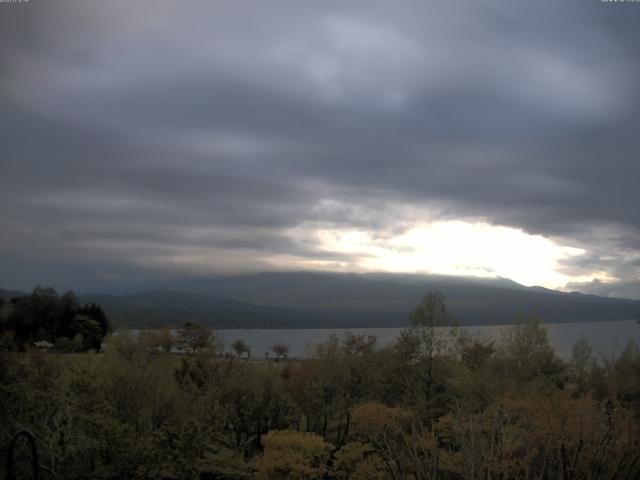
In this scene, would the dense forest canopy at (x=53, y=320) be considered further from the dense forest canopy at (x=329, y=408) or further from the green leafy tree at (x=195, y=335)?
the dense forest canopy at (x=329, y=408)

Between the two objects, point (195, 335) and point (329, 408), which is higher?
point (195, 335)

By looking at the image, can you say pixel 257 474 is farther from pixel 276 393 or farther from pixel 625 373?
pixel 625 373

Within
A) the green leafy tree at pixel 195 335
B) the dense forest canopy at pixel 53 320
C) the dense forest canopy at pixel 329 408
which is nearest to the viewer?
the dense forest canopy at pixel 329 408

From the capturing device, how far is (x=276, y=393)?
126ft

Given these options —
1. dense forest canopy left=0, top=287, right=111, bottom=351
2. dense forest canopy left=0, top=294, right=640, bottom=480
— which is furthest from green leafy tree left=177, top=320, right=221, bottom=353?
dense forest canopy left=0, top=287, right=111, bottom=351

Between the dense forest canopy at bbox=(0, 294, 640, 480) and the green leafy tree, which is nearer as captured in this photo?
the dense forest canopy at bbox=(0, 294, 640, 480)

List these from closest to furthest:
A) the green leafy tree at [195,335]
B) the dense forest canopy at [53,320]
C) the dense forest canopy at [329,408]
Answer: the dense forest canopy at [329,408], the green leafy tree at [195,335], the dense forest canopy at [53,320]

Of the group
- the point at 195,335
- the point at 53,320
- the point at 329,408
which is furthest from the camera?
the point at 53,320

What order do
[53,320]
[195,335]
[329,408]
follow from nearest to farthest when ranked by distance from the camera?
1. [329,408]
2. [195,335]
3. [53,320]

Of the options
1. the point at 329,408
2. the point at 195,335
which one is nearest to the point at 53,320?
the point at 195,335

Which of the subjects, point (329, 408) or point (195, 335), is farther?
point (195, 335)

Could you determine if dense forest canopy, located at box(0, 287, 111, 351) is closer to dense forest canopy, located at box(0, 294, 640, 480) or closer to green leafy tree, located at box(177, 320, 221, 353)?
green leafy tree, located at box(177, 320, 221, 353)

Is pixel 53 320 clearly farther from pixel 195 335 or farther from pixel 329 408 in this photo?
pixel 329 408

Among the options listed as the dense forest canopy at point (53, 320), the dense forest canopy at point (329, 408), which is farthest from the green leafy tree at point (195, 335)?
the dense forest canopy at point (53, 320)
